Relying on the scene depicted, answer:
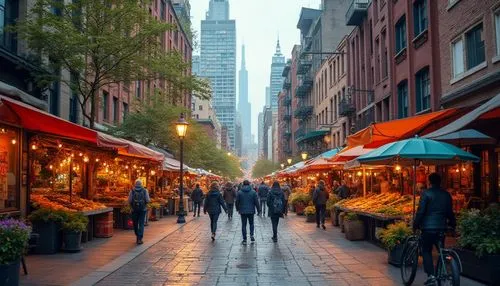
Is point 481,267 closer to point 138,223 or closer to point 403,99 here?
point 138,223

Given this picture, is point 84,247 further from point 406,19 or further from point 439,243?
point 406,19

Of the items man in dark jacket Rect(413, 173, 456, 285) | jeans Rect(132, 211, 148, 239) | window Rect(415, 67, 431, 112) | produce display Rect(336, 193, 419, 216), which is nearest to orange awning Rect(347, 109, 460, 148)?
produce display Rect(336, 193, 419, 216)

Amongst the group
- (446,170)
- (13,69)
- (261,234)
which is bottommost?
(261,234)

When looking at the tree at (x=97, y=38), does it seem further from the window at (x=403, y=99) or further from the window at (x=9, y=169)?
the window at (x=403, y=99)

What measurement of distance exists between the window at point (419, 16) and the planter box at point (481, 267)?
16485 millimetres

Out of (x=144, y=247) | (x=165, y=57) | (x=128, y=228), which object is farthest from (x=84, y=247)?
(x=165, y=57)

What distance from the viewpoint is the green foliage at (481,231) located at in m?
8.41

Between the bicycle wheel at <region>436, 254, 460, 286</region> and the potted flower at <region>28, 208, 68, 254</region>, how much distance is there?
8902mm

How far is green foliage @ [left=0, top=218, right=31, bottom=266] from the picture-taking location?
7754 mm

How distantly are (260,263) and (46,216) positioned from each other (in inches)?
209

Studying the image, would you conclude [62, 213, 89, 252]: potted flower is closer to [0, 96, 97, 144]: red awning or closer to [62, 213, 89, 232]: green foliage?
[62, 213, 89, 232]: green foliage

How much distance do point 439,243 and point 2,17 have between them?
1829cm

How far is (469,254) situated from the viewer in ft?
29.8

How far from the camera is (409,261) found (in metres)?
8.76
